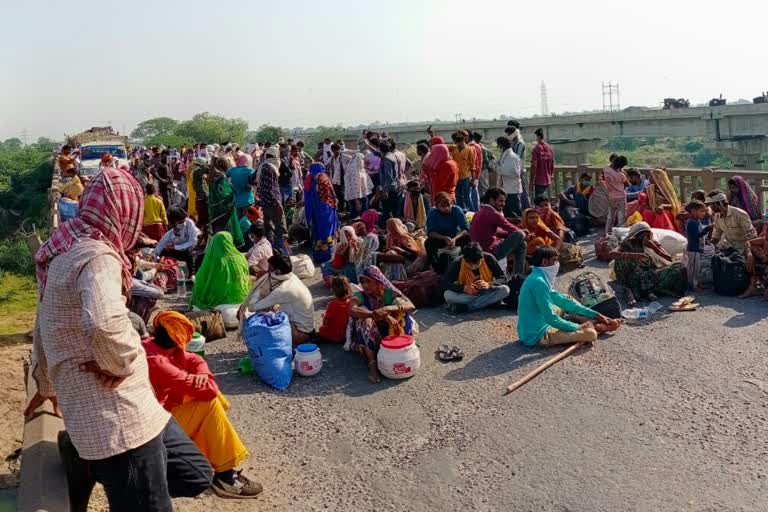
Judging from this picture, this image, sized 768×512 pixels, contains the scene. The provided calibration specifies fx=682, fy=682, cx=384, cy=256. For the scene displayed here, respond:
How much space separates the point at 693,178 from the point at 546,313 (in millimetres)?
6687

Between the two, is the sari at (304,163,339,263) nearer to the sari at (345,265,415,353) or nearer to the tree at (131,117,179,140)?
the sari at (345,265,415,353)

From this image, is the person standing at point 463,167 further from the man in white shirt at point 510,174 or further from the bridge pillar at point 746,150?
the bridge pillar at point 746,150

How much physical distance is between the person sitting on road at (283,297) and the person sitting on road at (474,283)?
1.89m

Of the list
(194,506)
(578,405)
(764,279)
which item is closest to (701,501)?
(578,405)

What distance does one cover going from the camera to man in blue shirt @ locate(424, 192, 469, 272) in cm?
866

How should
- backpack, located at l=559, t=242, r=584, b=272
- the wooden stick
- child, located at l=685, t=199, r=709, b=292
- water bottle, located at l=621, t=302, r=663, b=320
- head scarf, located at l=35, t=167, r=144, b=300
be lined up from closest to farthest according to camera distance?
head scarf, located at l=35, t=167, r=144, b=300
the wooden stick
water bottle, located at l=621, t=302, r=663, b=320
child, located at l=685, t=199, r=709, b=292
backpack, located at l=559, t=242, r=584, b=272

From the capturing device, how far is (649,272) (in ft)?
25.7

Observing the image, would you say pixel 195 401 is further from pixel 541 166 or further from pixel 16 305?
pixel 16 305

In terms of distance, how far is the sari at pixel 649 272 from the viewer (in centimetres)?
783

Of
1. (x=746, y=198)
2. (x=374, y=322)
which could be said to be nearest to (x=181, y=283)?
(x=374, y=322)

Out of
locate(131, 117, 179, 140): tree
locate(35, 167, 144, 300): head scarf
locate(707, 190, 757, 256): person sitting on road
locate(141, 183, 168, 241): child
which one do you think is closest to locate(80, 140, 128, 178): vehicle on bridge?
locate(141, 183, 168, 241): child

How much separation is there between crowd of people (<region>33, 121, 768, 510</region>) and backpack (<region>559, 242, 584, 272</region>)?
0.02m

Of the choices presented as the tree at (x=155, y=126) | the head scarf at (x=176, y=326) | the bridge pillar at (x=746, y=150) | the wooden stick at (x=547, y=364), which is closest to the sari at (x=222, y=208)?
the wooden stick at (x=547, y=364)

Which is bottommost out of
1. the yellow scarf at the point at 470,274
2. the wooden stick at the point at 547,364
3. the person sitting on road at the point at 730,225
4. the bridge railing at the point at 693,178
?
the wooden stick at the point at 547,364
